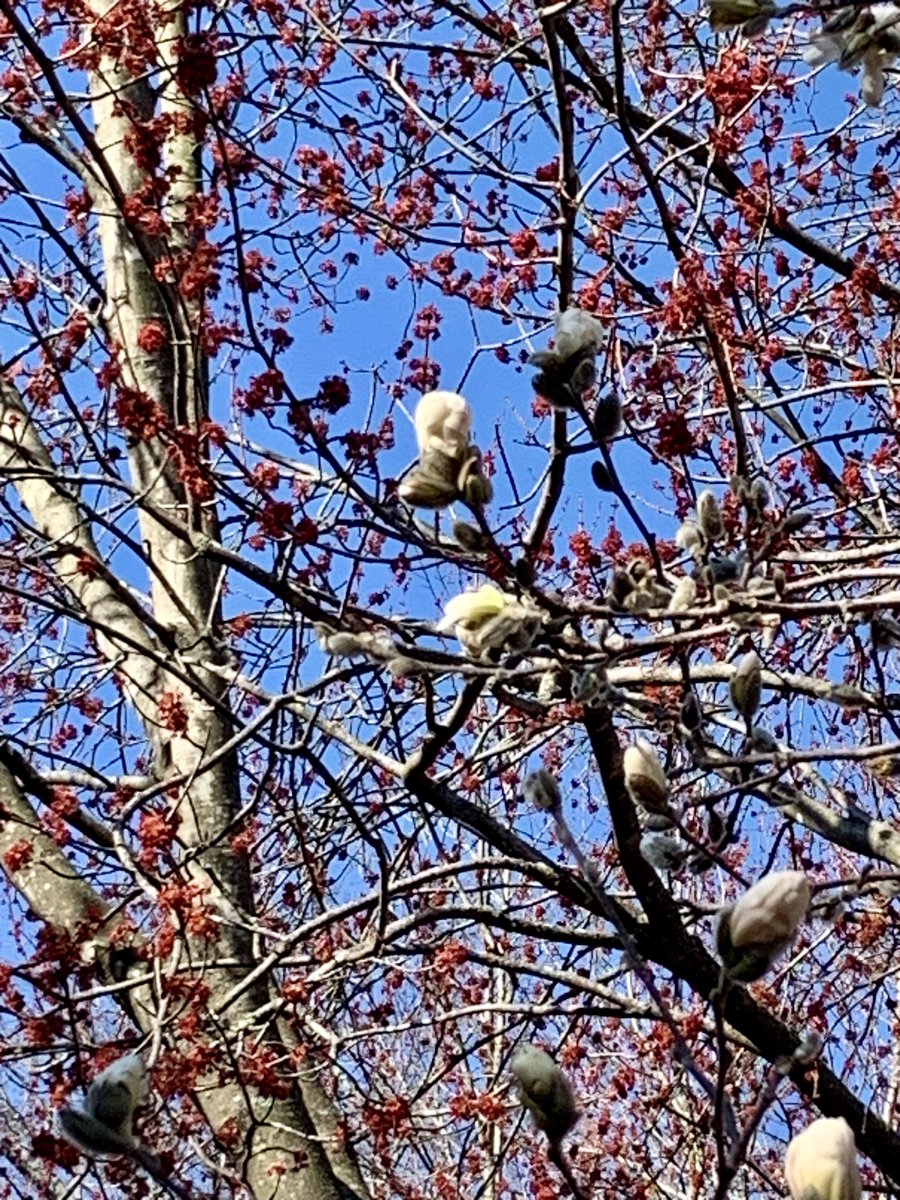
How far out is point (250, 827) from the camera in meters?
3.69

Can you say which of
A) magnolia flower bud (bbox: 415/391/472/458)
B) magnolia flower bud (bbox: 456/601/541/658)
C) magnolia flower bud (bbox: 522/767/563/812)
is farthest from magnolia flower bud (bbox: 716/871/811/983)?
magnolia flower bud (bbox: 415/391/472/458)

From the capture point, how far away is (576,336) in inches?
56.2

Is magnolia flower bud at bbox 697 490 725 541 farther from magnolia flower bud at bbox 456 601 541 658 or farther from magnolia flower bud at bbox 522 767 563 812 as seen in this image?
magnolia flower bud at bbox 522 767 563 812

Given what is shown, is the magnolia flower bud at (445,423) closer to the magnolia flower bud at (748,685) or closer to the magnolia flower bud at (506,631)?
the magnolia flower bud at (506,631)

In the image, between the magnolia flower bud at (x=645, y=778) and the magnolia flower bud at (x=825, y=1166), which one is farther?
the magnolia flower bud at (x=645, y=778)

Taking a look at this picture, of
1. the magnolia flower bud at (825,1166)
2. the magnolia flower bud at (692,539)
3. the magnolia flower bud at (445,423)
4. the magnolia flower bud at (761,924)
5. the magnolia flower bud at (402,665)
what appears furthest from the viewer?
the magnolia flower bud at (692,539)

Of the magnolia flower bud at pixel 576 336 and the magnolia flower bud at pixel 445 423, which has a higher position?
the magnolia flower bud at pixel 576 336

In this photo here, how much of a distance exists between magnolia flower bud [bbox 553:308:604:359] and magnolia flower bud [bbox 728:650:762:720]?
0.44 m

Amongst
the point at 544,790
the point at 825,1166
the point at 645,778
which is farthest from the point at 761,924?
the point at 645,778

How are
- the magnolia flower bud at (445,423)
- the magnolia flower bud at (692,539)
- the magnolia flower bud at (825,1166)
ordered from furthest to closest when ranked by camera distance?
the magnolia flower bud at (692,539) → the magnolia flower bud at (445,423) → the magnolia flower bud at (825,1166)

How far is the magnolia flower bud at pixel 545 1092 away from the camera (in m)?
1.13

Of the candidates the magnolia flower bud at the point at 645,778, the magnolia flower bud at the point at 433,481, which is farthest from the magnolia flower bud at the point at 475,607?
the magnolia flower bud at the point at 645,778

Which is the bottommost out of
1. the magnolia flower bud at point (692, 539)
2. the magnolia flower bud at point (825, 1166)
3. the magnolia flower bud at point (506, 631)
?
the magnolia flower bud at point (825, 1166)

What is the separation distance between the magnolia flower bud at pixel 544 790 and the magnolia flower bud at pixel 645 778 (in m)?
0.17
